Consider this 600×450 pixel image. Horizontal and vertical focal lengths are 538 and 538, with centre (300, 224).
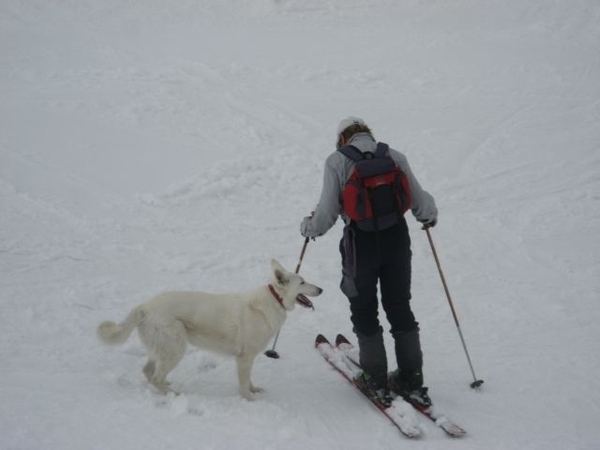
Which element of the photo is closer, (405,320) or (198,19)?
(405,320)

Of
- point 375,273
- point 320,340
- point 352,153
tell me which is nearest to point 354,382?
point 320,340

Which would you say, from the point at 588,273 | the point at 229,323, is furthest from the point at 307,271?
the point at 588,273

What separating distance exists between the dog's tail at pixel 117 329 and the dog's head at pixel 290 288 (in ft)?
4.35

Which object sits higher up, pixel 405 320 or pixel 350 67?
pixel 350 67

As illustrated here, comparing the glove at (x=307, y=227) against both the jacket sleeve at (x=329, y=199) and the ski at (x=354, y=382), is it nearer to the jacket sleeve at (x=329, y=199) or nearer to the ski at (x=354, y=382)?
the jacket sleeve at (x=329, y=199)

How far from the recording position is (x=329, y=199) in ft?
15.4

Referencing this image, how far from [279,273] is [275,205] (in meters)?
4.93

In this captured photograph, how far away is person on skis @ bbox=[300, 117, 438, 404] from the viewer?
468 centimetres

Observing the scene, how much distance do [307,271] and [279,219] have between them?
1840mm

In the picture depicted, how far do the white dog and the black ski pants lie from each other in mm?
719

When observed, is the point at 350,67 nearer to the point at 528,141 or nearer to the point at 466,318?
the point at 528,141

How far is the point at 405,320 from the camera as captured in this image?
5047 mm

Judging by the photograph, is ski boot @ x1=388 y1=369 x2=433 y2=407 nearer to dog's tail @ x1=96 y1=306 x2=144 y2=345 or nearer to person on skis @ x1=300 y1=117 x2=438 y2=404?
person on skis @ x1=300 y1=117 x2=438 y2=404

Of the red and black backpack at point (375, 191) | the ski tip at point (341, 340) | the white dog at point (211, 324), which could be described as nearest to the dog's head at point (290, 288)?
the white dog at point (211, 324)
